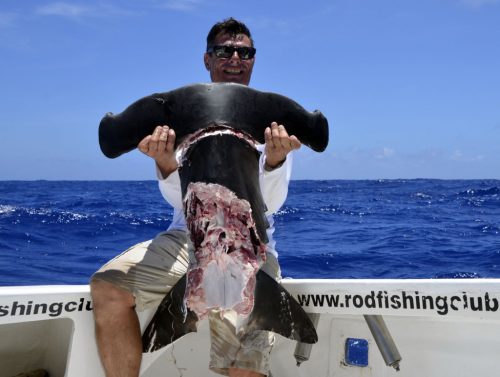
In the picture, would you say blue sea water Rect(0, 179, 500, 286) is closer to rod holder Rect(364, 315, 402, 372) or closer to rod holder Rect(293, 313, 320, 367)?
rod holder Rect(293, 313, 320, 367)

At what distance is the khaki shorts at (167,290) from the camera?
Result: 3.18 metres

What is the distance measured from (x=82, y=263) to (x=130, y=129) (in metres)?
7.39

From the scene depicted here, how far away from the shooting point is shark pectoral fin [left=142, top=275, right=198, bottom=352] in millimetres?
2793

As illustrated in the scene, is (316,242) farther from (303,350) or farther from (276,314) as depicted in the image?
(276,314)

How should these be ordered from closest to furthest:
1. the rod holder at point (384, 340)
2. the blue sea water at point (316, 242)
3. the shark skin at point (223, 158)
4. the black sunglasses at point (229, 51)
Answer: the shark skin at point (223, 158)
the rod holder at point (384, 340)
the black sunglasses at point (229, 51)
the blue sea water at point (316, 242)

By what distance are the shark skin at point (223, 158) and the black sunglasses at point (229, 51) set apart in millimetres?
854

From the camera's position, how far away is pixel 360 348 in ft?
12.6

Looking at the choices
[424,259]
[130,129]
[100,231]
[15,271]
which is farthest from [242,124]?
[100,231]

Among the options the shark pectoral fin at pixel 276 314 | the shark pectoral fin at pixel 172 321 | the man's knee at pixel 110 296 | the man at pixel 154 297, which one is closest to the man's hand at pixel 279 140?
the man at pixel 154 297

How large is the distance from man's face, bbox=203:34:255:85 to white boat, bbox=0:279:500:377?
136 centimetres

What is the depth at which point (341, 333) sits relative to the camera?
12.3 ft

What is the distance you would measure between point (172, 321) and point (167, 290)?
451 mm

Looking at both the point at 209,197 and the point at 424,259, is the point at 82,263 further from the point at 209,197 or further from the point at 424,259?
the point at 209,197

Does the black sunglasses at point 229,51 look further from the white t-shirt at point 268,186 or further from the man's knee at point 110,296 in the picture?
the man's knee at point 110,296
